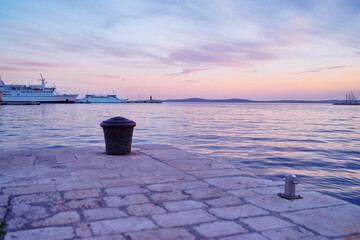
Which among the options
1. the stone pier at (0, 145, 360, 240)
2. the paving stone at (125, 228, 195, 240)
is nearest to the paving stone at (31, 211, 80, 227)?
the stone pier at (0, 145, 360, 240)

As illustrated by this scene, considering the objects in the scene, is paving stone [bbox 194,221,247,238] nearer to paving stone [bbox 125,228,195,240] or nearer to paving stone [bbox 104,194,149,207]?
paving stone [bbox 125,228,195,240]

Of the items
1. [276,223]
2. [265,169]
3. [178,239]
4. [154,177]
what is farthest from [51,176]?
[265,169]

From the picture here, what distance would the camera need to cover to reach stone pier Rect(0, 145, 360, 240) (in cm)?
319

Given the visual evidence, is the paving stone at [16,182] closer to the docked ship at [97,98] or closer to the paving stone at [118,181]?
the paving stone at [118,181]

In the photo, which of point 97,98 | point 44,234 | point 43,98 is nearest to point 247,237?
point 44,234

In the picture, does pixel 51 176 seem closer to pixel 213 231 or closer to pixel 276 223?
pixel 213 231

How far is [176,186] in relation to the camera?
486 centimetres

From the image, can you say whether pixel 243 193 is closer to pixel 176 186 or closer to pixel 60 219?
pixel 176 186

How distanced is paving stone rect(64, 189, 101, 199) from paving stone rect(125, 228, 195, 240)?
1.46m

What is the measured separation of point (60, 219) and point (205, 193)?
200cm

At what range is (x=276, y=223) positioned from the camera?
3434 mm

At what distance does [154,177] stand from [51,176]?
5.95ft

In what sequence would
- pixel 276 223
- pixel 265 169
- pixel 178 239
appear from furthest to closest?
pixel 265 169 → pixel 276 223 → pixel 178 239

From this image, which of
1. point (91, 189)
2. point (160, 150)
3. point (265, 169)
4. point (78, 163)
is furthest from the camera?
point (265, 169)
